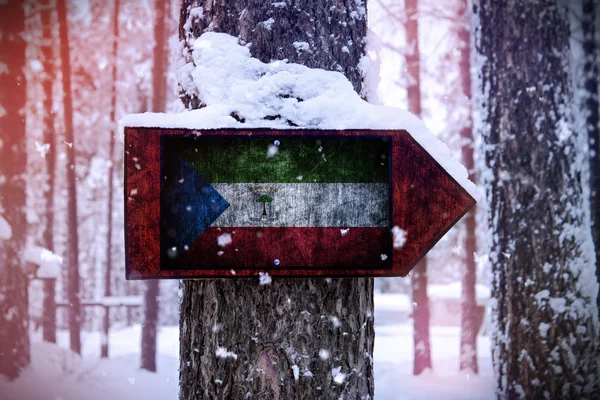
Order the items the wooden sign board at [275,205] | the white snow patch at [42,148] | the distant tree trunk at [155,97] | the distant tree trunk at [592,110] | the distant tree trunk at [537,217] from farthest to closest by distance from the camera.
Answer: the white snow patch at [42,148] → the distant tree trunk at [155,97] → the distant tree trunk at [592,110] → the distant tree trunk at [537,217] → the wooden sign board at [275,205]

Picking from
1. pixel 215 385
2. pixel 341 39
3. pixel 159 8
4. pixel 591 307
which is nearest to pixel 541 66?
pixel 591 307

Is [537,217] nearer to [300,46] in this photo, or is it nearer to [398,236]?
[398,236]

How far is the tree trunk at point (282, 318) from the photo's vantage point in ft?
4.37

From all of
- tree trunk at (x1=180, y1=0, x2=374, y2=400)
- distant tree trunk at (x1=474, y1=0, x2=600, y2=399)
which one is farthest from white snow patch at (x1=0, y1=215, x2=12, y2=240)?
distant tree trunk at (x1=474, y1=0, x2=600, y2=399)

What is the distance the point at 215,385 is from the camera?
1356 mm

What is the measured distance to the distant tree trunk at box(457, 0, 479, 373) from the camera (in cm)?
706

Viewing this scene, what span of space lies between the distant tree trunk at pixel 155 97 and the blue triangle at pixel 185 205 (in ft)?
21.2

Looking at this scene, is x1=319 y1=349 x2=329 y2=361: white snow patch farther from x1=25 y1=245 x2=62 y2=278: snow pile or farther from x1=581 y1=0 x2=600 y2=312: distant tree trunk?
x1=25 y1=245 x2=62 y2=278: snow pile

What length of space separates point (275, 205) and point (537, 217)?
9.27ft

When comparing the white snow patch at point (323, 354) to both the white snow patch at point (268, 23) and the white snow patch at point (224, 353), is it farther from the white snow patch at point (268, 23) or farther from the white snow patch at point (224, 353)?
the white snow patch at point (268, 23)

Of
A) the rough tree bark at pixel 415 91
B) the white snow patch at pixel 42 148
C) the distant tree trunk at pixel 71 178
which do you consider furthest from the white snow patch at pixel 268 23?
the white snow patch at pixel 42 148

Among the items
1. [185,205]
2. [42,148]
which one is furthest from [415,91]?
[42,148]

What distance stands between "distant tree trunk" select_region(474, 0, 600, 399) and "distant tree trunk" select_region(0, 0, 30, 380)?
761 cm

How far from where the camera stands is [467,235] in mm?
7457
